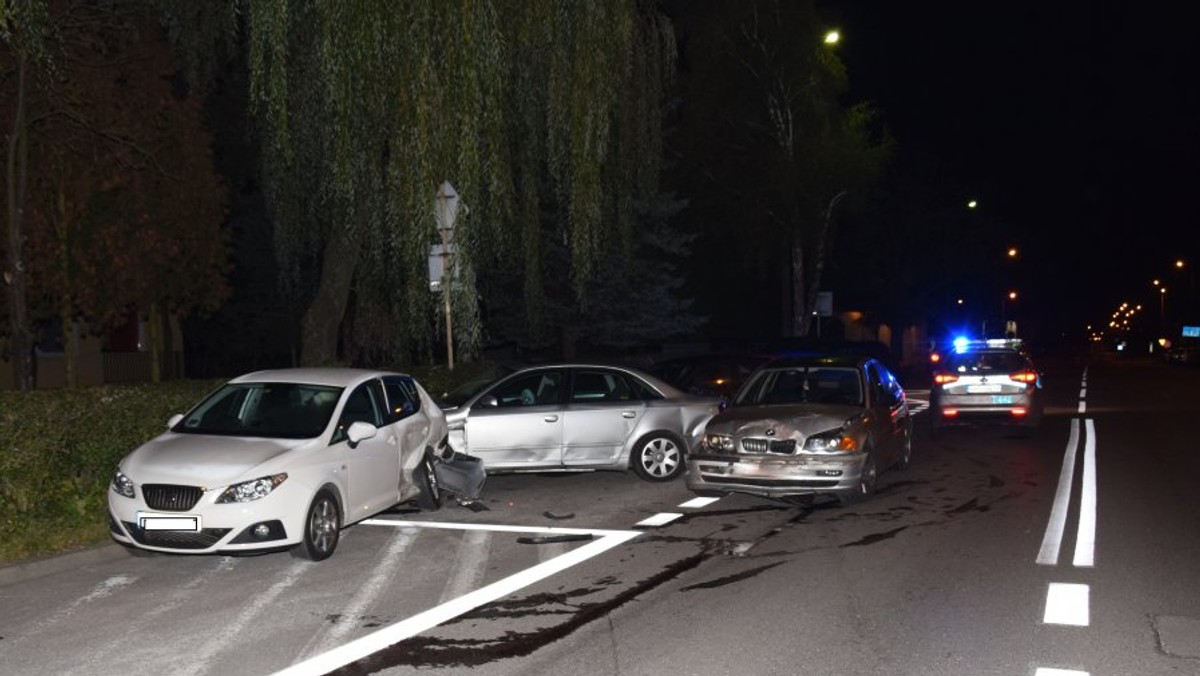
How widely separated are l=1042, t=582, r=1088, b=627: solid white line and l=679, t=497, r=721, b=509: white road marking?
4.35 m

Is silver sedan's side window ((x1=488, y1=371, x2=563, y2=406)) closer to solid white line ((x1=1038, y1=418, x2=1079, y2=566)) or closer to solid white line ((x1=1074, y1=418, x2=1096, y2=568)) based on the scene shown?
solid white line ((x1=1038, y1=418, x2=1079, y2=566))

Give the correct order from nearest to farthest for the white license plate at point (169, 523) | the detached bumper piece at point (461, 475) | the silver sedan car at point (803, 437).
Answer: the white license plate at point (169, 523)
the silver sedan car at point (803, 437)
the detached bumper piece at point (461, 475)

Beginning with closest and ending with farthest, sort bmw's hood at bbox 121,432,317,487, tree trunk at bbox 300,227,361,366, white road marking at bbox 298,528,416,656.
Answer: white road marking at bbox 298,528,416,656 → bmw's hood at bbox 121,432,317,487 → tree trunk at bbox 300,227,361,366

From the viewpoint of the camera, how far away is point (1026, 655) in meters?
5.97

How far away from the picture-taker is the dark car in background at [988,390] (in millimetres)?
17859

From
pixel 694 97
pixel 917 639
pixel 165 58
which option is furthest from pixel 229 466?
pixel 694 97

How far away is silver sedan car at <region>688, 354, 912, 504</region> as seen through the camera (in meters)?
10.7

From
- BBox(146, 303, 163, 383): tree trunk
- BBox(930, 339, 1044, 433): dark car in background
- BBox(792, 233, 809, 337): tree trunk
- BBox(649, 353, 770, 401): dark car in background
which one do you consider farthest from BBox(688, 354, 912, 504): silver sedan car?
BBox(792, 233, 809, 337): tree trunk

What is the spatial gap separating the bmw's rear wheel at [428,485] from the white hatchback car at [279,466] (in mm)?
14

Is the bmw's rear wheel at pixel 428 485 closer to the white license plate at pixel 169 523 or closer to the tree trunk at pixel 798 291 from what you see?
the white license plate at pixel 169 523

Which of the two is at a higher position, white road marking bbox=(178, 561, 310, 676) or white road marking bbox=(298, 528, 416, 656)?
white road marking bbox=(178, 561, 310, 676)

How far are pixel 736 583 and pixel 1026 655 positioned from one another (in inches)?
90.6

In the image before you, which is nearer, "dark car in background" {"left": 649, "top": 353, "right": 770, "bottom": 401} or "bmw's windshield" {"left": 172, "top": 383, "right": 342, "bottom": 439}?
"bmw's windshield" {"left": 172, "top": 383, "right": 342, "bottom": 439}

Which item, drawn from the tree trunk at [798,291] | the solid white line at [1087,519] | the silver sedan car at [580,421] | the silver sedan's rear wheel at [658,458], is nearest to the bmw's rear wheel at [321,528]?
the silver sedan car at [580,421]
